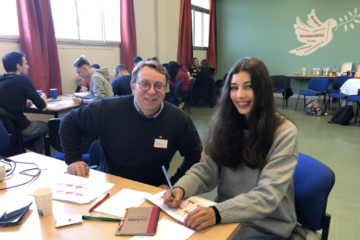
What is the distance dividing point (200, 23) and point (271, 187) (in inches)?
328

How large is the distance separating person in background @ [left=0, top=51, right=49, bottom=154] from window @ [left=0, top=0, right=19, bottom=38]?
0.92 metres

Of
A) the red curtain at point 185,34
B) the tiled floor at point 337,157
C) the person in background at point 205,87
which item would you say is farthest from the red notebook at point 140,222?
the red curtain at point 185,34

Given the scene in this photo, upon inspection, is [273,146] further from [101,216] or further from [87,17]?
[87,17]

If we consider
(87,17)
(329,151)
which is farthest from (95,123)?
(87,17)

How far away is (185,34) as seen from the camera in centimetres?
723

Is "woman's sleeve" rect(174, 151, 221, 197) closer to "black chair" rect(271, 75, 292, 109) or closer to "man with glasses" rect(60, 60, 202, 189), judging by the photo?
"man with glasses" rect(60, 60, 202, 189)

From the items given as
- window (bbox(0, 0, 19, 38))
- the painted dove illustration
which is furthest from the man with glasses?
the painted dove illustration

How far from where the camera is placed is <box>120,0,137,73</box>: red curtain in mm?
5242

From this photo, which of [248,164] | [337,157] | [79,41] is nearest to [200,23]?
[79,41]

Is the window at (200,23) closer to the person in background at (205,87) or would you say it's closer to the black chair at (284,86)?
the person in background at (205,87)

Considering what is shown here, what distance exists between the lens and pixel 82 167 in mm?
1326

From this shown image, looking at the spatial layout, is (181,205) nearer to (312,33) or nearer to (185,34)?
(185,34)

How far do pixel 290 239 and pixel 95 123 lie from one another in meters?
1.21

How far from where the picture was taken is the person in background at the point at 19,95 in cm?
270
